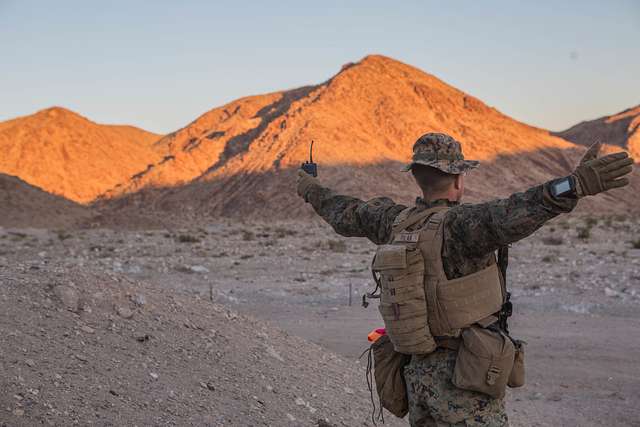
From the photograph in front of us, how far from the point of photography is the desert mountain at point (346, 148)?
157 feet

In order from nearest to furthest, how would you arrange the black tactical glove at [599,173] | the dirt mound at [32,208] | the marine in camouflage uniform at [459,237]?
1. the black tactical glove at [599,173]
2. the marine in camouflage uniform at [459,237]
3. the dirt mound at [32,208]

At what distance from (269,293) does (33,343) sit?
7.91m

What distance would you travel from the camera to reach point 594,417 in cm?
607

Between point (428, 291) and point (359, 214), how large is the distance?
62 centimetres

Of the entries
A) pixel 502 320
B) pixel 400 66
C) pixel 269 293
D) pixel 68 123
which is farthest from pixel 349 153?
pixel 502 320

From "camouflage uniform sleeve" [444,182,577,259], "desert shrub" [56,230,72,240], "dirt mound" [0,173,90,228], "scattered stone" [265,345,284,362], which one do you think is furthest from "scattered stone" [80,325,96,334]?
"dirt mound" [0,173,90,228]

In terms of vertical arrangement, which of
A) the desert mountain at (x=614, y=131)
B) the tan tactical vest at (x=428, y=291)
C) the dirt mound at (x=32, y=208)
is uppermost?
the desert mountain at (x=614, y=131)

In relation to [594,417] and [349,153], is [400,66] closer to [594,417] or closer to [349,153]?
[349,153]

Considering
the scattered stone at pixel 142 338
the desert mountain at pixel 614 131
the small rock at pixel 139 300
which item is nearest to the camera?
the scattered stone at pixel 142 338

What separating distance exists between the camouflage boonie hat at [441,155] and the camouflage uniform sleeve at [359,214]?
38cm

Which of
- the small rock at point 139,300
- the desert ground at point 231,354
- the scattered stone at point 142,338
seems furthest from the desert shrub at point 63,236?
the scattered stone at point 142,338

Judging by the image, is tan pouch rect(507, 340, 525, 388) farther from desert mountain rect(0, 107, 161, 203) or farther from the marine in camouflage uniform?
desert mountain rect(0, 107, 161, 203)

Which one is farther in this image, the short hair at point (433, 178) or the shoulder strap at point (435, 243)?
the short hair at point (433, 178)

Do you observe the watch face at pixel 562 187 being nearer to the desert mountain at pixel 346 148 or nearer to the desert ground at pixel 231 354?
the desert ground at pixel 231 354
